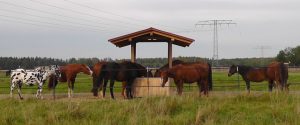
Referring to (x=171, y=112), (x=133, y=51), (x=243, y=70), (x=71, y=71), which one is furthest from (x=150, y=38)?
(x=171, y=112)

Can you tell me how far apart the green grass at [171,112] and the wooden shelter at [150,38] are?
623 centimetres

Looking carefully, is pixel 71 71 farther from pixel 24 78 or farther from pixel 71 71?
pixel 24 78

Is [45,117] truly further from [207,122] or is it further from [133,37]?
[133,37]

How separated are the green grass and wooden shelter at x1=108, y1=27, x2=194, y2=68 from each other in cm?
623

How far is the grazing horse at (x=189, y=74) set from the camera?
1820 cm

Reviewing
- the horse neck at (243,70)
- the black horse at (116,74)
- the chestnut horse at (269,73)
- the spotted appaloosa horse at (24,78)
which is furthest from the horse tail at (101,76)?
the horse neck at (243,70)

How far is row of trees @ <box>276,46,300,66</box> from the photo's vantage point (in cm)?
8594

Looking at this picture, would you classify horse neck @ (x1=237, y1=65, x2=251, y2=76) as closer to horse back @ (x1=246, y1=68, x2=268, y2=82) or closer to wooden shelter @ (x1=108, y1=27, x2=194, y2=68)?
horse back @ (x1=246, y1=68, x2=268, y2=82)

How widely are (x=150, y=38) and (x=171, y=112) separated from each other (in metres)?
8.48

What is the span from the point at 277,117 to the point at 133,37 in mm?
9516

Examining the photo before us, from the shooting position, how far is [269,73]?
20516mm

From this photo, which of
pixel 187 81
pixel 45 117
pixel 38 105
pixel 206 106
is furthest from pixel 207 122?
pixel 187 81

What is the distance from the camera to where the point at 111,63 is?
19.0 metres

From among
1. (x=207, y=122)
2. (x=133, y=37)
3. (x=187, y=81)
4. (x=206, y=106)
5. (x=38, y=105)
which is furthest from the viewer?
(x=133, y=37)
